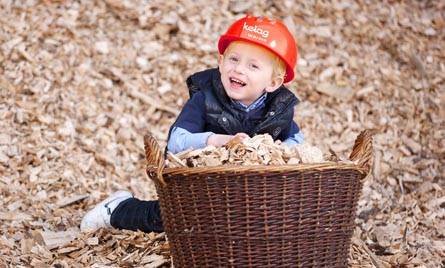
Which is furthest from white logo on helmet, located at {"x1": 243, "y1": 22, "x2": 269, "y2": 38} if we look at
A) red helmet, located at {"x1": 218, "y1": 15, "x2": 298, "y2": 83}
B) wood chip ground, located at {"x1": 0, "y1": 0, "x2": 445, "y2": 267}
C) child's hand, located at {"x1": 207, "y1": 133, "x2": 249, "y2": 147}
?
wood chip ground, located at {"x1": 0, "y1": 0, "x2": 445, "y2": 267}

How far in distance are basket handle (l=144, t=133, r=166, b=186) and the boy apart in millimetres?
366

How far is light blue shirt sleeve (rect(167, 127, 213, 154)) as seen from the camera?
12.0 ft

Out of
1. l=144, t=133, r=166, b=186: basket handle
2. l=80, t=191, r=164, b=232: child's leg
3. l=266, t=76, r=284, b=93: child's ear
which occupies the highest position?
l=266, t=76, r=284, b=93: child's ear

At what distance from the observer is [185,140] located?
372cm

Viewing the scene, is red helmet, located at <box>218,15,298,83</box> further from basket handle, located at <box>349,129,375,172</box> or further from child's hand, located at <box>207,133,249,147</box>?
basket handle, located at <box>349,129,375,172</box>

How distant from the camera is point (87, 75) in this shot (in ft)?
19.3

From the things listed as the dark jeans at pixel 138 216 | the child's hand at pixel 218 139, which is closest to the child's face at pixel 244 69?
the child's hand at pixel 218 139

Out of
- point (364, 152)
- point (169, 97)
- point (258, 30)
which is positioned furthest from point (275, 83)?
point (169, 97)

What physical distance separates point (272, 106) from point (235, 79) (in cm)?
26

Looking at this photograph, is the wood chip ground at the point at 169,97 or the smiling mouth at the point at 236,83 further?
the wood chip ground at the point at 169,97

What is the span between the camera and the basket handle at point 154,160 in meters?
3.15

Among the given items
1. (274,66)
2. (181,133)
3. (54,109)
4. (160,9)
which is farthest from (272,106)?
(160,9)

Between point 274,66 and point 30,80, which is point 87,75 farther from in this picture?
point 274,66

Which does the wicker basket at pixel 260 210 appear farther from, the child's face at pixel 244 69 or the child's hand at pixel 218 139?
the child's face at pixel 244 69
